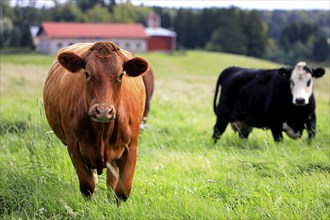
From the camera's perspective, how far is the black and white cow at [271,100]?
29.9 ft

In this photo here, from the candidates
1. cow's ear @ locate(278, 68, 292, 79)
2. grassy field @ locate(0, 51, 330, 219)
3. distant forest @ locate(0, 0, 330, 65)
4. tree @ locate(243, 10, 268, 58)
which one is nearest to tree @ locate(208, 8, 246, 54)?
distant forest @ locate(0, 0, 330, 65)

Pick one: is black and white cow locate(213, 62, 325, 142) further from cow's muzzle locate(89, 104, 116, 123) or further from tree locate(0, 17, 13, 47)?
tree locate(0, 17, 13, 47)

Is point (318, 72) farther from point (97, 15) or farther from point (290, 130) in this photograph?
point (97, 15)

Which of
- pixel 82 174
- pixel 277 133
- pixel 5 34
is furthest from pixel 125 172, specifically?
pixel 5 34

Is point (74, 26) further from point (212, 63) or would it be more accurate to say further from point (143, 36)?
point (212, 63)

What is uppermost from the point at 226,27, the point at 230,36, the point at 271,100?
the point at 271,100

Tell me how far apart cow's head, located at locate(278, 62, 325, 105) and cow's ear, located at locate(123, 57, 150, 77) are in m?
4.69

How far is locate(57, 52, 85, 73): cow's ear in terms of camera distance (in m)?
4.66

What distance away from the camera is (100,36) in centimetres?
6812

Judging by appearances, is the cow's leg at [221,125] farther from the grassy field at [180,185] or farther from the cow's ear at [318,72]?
the cow's ear at [318,72]

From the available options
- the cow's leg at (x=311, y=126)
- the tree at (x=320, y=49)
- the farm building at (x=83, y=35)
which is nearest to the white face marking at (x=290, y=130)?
the cow's leg at (x=311, y=126)

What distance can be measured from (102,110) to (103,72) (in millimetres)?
418

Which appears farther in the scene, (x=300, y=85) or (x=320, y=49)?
(x=320, y=49)

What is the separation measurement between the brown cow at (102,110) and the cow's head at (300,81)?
4208 mm
